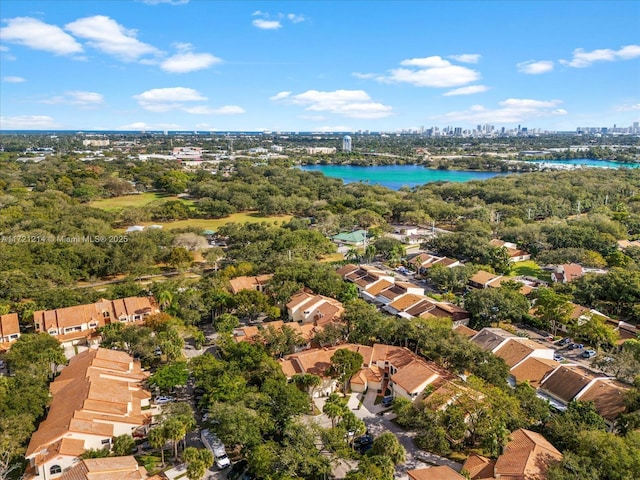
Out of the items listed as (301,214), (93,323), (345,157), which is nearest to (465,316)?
(93,323)

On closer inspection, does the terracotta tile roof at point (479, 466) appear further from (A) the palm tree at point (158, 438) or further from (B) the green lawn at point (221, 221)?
(B) the green lawn at point (221, 221)

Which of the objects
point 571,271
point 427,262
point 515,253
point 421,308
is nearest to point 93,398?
point 421,308

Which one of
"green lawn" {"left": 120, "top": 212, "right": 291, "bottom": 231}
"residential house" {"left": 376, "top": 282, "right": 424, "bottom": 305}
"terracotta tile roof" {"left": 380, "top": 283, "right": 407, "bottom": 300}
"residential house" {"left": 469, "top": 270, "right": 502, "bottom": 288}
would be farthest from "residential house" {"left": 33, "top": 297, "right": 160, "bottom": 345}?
"green lawn" {"left": 120, "top": 212, "right": 291, "bottom": 231}

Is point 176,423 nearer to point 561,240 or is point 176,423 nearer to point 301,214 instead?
point 561,240

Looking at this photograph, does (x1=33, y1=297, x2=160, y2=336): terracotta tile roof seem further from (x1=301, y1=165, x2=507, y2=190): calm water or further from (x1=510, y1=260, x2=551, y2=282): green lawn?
(x1=301, y1=165, x2=507, y2=190): calm water

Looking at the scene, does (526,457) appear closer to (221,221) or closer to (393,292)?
(393,292)
